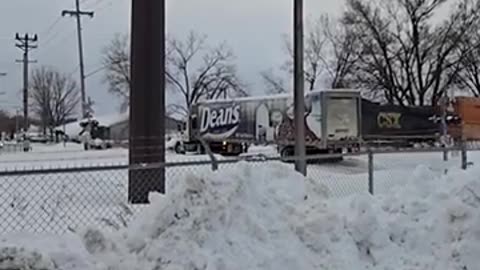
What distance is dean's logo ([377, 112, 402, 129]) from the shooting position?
1126 inches

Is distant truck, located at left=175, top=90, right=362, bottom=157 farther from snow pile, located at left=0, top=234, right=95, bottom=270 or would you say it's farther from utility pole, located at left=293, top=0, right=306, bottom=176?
snow pile, located at left=0, top=234, right=95, bottom=270

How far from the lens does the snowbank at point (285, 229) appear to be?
5754mm

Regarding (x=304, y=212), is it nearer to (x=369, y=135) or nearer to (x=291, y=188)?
(x=291, y=188)

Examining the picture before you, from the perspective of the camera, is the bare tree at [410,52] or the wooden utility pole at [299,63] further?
the bare tree at [410,52]

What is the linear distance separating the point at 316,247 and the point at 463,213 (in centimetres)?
194

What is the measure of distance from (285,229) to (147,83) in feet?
18.8

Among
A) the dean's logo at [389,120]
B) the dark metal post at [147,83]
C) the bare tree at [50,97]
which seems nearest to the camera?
the dark metal post at [147,83]

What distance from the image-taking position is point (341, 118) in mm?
26000

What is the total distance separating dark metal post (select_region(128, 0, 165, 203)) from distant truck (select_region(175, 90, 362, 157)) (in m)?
11.1

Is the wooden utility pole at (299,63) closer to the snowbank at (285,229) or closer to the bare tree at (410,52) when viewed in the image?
the snowbank at (285,229)

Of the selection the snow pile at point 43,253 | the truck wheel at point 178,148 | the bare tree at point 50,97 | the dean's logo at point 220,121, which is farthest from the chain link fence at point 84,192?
the bare tree at point 50,97

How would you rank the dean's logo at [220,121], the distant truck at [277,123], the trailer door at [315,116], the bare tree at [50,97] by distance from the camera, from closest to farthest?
the trailer door at [315,116] < the distant truck at [277,123] < the dean's logo at [220,121] < the bare tree at [50,97]

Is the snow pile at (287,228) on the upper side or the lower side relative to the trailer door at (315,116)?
lower

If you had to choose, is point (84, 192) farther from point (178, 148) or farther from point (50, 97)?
point (50, 97)
